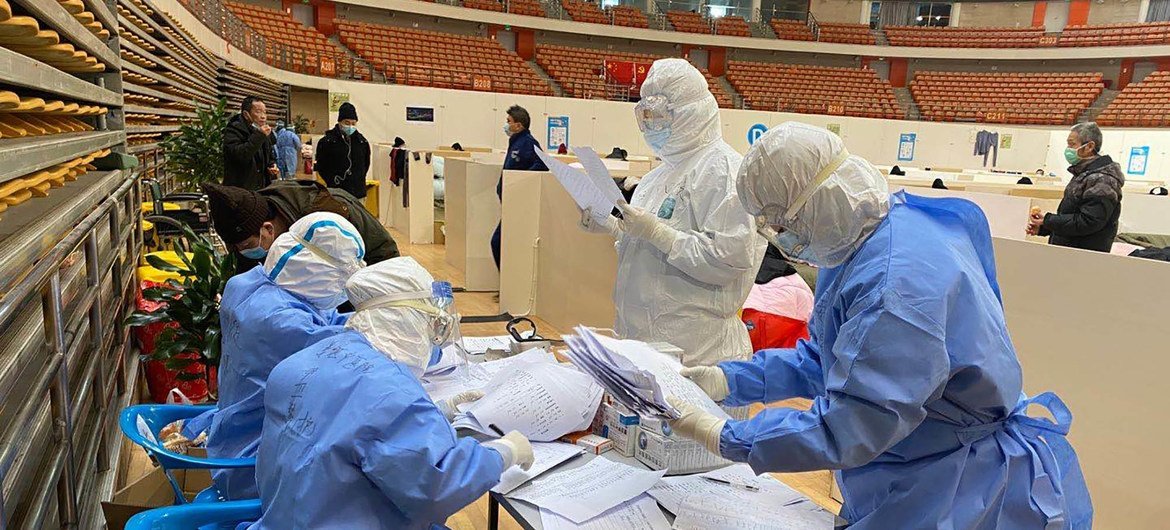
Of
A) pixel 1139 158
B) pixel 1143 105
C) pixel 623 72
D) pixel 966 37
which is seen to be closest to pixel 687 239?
pixel 623 72

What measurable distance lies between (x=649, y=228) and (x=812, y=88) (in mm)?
18465

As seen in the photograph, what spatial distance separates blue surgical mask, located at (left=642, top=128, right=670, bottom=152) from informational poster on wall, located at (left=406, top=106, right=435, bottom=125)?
10260 mm

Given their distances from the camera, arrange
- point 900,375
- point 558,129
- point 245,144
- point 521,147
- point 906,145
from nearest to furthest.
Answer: point 900,375, point 245,144, point 521,147, point 558,129, point 906,145

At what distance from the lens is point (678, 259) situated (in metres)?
2.10

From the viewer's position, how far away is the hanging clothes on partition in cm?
1459

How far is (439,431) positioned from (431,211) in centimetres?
704

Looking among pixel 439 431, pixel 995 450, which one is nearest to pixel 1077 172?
pixel 995 450

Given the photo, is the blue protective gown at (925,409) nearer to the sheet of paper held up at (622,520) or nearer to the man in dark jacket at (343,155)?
the sheet of paper held up at (622,520)

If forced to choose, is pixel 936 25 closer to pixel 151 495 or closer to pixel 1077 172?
pixel 1077 172

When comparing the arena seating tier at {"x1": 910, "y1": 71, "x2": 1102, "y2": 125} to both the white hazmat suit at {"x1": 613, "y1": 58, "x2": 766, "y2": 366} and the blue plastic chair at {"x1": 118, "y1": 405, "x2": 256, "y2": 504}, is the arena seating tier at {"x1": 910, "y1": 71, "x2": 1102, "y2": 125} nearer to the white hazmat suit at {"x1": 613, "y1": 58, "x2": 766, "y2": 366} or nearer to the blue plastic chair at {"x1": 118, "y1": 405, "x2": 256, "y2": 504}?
the white hazmat suit at {"x1": 613, "y1": 58, "x2": 766, "y2": 366}

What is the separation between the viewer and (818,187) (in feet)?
3.63

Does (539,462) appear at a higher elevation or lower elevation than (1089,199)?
lower

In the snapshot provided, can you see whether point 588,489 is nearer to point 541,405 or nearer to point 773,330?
point 541,405

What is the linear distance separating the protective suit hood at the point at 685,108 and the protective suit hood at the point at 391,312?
3.54ft
